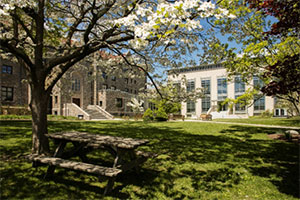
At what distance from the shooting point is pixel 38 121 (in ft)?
17.4

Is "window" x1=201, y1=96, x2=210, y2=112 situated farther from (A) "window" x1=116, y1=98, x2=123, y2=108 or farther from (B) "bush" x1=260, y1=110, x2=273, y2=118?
(A) "window" x1=116, y1=98, x2=123, y2=108

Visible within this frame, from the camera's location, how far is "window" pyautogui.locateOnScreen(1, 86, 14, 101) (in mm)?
22414

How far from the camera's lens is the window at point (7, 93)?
22.4 meters

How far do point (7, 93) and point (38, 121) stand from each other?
22.8 meters

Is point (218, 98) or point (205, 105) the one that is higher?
point (218, 98)

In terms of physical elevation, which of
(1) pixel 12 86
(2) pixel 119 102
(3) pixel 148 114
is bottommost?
(3) pixel 148 114

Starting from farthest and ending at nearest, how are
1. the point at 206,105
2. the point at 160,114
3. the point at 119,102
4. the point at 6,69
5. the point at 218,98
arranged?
the point at 206,105
the point at 218,98
the point at 119,102
the point at 6,69
the point at 160,114

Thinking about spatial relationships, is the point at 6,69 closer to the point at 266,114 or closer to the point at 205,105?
the point at 205,105

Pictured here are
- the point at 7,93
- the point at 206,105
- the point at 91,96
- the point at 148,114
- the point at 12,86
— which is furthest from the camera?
the point at 206,105

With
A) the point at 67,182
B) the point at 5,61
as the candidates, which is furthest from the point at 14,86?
the point at 67,182

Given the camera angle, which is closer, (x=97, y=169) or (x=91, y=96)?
(x=97, y=169)

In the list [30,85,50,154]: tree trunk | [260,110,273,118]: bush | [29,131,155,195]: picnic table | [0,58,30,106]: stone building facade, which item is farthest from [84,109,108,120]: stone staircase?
[260,110,273,118]: bush

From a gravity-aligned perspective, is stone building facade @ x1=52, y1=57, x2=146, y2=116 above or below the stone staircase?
above

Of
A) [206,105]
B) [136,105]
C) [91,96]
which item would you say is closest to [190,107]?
[206,105]
